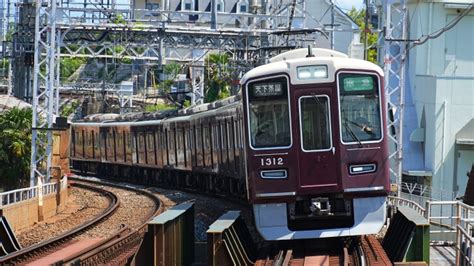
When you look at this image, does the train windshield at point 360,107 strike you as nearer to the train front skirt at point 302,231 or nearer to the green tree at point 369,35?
the train front skirt at point 302,231

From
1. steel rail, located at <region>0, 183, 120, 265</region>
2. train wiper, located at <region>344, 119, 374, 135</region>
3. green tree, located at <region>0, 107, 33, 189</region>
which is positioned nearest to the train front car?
train wiper, located at <region>344, 119, 374, 135</region>

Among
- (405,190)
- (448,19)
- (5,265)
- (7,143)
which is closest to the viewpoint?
(5,265)

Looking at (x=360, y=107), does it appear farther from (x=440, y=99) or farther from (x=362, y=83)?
(x=440, y=99)

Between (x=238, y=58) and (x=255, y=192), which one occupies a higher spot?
(x=238, y=58)

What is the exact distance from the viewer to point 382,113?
38.1ft

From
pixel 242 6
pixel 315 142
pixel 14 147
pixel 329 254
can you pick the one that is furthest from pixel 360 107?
pixel 242 6

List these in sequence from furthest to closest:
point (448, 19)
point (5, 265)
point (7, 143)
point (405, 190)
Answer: point (448, 19), point (405, 190), point (7, 143), point (5, 265)

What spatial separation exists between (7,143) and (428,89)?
1110 centimetres

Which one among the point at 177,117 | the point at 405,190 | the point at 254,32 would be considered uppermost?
the point at 254,32

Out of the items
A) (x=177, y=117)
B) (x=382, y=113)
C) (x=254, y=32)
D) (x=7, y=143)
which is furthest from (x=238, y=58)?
(x=382, y=113)

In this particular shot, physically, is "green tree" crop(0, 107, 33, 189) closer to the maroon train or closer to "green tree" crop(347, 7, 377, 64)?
the maroon train

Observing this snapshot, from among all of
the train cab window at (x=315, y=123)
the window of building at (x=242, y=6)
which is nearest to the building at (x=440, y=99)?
the train cab window at (x=315, y=123)

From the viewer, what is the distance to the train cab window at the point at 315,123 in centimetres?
1144

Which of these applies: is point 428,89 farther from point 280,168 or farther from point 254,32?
A: point 280,168
